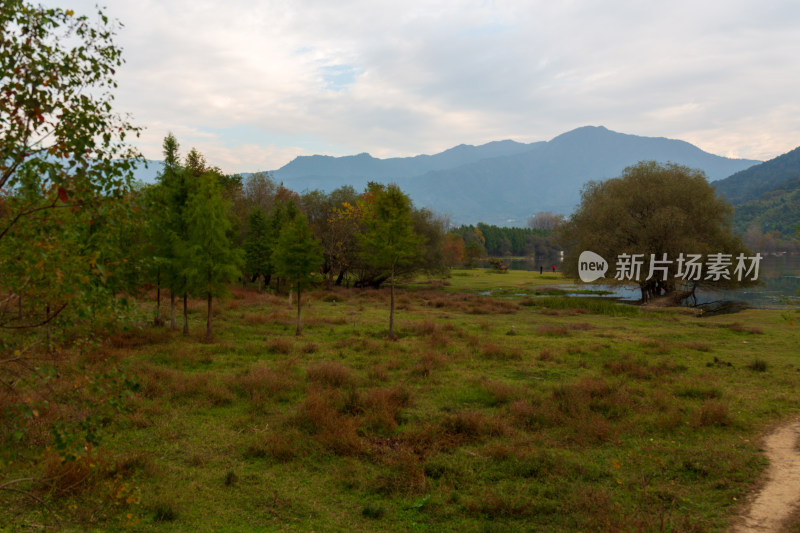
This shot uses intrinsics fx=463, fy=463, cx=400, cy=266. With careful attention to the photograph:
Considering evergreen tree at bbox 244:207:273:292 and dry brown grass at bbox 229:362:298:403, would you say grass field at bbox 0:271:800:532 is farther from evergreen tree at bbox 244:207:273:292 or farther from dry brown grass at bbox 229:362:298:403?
evergreen tree at bbox 244:207:273:292

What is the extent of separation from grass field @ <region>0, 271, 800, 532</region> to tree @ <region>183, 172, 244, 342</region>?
2979 mm

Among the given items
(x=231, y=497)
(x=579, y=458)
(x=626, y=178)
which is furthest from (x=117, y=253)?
(x=626, y=178)

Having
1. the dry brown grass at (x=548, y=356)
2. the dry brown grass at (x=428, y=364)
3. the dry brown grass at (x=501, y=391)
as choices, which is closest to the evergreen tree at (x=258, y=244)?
the dry brown grass at (x=428, y=364)

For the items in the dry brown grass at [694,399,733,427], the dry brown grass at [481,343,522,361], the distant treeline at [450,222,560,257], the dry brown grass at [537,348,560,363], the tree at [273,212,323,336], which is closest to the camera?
the dry brown grass at [694,399,733,427]

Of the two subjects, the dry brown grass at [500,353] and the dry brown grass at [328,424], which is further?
the dry brown grass at [500,353]

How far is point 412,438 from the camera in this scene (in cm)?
1188

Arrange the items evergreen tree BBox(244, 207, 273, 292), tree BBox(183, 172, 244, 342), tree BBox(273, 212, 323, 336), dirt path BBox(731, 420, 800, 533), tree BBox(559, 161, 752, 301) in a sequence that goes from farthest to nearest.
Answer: evergreen tree BBox(244, 207, 273, 292), tree BBox(559, 161, 752, 301), tree BBox(273, 212, 323, 336), tree BBox(183, 172, 244, 342), dirt path BBox(731, 420, 800, 533)

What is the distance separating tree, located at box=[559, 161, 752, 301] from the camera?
1772 inches

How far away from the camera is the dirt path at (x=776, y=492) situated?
797 cm

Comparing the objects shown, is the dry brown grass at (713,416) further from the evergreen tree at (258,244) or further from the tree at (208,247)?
the evergreen tree at (258,244)

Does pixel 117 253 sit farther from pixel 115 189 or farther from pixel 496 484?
pixel 496 484

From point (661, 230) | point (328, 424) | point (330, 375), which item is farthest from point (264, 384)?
point (661, 230)

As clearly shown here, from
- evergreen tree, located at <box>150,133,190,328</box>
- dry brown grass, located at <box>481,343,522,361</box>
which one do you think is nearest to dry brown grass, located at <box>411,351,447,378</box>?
dry brown grass, located at <box>481,343,522,361</box>

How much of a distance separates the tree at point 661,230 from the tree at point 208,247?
3724 cm
